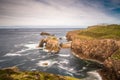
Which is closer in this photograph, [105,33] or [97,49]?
[97,49]

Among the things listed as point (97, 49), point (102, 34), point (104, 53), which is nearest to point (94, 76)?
point (104, 53)

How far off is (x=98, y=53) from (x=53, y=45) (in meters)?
36.4

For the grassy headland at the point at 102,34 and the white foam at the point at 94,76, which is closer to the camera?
the white foam at the point at 94,76

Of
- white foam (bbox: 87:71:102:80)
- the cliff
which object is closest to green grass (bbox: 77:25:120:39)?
the cliff

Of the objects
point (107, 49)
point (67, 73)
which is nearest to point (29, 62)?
point (67, 73)

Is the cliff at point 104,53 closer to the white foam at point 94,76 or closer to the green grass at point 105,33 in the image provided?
the white foam at point 94,76

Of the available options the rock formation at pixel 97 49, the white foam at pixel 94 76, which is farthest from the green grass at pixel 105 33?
the white foam at pixel 94 76

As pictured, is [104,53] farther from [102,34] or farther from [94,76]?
[102,34]

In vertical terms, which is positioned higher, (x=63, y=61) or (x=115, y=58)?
(x=115, y=58)

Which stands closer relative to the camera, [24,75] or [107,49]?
[24,75]

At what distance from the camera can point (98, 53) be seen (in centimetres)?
9025

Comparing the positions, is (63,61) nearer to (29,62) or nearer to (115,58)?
(29,62)

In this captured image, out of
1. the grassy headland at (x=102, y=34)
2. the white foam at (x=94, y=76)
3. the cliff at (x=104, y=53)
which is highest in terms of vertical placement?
the grassy headland at (x=102, y=34)

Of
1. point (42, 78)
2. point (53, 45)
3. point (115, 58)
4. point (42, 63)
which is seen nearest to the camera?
point (42, 78)
